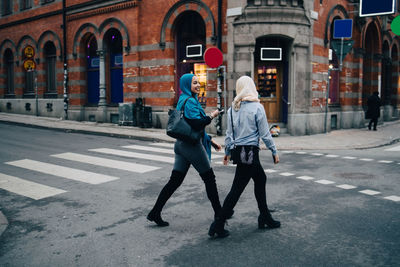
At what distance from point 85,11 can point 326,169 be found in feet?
53.6

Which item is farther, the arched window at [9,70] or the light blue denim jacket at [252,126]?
the arched window at [9,70]

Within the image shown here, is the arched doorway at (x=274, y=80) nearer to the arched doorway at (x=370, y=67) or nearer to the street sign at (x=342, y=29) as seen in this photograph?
the street sign at (x=342, y=29)

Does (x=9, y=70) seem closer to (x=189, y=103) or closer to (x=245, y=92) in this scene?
(x=189, y=103)

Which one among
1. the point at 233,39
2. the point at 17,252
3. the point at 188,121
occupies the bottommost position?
the point at 17,252

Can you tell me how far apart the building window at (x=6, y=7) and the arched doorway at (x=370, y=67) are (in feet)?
75.1

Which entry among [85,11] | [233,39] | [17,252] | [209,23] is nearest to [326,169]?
[17,252]

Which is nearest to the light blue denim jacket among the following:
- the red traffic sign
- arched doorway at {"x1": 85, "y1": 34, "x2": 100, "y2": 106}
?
the red traffic sign

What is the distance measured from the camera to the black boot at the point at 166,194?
190 inches

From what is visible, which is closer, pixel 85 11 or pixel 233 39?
pixel 233 39

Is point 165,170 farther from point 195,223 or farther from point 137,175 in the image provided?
point 195,223

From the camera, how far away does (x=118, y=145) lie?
40.8 feet

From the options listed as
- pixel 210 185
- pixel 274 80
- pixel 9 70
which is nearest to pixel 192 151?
pixel 210 185

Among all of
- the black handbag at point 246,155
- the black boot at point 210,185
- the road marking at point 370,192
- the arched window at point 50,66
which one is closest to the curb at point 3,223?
the black boot at point 210,185

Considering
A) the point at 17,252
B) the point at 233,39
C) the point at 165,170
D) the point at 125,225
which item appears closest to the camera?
the point at 17,252
